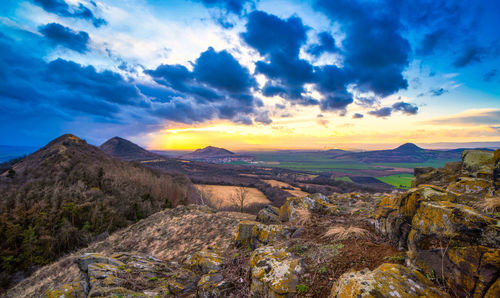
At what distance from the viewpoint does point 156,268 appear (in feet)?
29.5

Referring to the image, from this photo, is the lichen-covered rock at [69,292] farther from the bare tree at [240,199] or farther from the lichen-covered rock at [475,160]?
the bare tree at [240,199]

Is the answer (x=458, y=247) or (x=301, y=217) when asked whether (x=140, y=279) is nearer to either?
(x=301, y=217)

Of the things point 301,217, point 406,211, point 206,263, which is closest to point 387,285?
point 406,211

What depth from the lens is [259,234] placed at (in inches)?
353

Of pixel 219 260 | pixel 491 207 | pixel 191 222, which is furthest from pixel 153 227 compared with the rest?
pixel 491 207

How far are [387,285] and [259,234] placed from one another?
6.12 metres

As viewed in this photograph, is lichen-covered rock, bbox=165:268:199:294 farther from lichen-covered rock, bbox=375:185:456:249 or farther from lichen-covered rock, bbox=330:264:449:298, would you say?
lichen-covered rock, bbox=375:185:456:249

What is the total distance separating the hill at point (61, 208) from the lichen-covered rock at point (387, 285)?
37258mm

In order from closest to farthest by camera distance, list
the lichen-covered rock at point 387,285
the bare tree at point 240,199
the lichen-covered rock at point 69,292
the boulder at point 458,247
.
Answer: the boulder at point 458,247, the lichen-covered rock at point 387,285, the lichen-covered rock at point 69,292, the bare tree at point 240,199

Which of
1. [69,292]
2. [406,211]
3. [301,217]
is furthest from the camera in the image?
[301,217]

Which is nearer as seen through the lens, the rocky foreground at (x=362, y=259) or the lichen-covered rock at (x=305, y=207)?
the rocky foreground at (x=362, y=259)

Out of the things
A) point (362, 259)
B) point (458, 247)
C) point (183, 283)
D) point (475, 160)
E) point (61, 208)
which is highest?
point (475, 160)

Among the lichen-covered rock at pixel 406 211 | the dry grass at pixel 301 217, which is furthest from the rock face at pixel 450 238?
the dry grass at pixel 301 217

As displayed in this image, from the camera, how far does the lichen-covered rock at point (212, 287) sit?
554 cm
